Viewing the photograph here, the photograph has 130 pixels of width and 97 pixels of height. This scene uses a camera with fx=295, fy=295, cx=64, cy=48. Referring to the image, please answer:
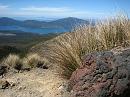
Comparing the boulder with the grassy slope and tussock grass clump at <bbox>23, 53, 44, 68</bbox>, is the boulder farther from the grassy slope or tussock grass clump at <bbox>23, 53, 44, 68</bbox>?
the grassy slope

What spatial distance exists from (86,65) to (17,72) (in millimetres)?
4472

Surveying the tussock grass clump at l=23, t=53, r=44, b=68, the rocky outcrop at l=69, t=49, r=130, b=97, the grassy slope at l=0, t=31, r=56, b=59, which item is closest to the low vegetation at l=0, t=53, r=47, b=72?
the tussock grass clump at l=23, t=53, r=44, b=68

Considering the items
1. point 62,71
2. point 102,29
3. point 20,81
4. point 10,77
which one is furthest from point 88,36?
point 10,77

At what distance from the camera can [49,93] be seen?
673cm

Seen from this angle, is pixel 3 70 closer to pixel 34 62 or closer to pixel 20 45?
pixel 34 62

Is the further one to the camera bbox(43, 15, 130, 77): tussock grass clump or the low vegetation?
the low vegetation

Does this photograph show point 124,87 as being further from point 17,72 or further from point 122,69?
point 17,72

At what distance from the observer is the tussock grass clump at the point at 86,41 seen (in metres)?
7.13

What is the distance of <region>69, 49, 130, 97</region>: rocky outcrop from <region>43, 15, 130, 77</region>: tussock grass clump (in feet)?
4.28

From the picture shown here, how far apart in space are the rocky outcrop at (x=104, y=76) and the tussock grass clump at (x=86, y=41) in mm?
1306

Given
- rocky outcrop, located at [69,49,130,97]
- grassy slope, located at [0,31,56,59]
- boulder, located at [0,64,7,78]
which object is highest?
rocky outcrop, located at [69,49,130,97]

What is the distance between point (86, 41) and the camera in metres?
7.25

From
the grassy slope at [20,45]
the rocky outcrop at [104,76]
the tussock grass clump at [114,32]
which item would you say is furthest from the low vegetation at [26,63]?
the grassy slope at [20,45]

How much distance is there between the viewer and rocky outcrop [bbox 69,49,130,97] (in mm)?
4984
